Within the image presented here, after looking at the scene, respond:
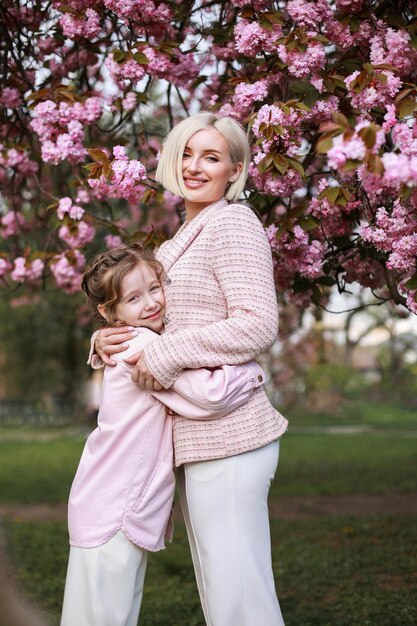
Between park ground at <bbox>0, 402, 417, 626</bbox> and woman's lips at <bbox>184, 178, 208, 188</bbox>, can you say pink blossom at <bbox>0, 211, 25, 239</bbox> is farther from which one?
woman's lips at <bbox>184, 178, 208, 188</bbox>

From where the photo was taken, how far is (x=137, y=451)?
3.11 m

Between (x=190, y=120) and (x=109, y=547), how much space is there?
1583 millimetres

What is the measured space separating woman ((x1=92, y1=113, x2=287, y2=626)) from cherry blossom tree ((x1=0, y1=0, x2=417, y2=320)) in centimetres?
57

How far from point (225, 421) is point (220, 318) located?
1.22 feet

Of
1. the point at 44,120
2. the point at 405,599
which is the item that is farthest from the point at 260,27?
the point at 405,599

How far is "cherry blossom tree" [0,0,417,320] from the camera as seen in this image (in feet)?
12.7

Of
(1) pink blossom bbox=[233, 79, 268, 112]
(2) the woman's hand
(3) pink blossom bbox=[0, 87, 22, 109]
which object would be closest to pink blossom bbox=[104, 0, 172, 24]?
(1) pink blossom bbox=[233, 79, 268, 112]

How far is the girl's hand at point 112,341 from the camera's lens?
3215 millimetres

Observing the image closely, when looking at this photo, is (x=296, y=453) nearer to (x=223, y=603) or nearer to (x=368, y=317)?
(x=223, y=603)

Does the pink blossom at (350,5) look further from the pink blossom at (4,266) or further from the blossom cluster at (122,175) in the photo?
the pink blossom at (4,266)

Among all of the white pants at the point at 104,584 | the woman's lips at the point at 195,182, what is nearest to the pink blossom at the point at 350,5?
the woman's lips at the point at 195,182

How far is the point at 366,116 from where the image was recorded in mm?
3949

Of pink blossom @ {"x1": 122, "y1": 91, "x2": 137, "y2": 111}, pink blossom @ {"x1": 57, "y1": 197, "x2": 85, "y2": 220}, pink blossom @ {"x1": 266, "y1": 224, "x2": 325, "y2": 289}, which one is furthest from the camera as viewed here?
pink blossom @ {"x1": 57, "y1": 197, "x2": 85, "y2": 220}

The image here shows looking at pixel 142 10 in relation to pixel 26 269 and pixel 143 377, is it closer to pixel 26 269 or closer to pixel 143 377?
pixel 26 269
